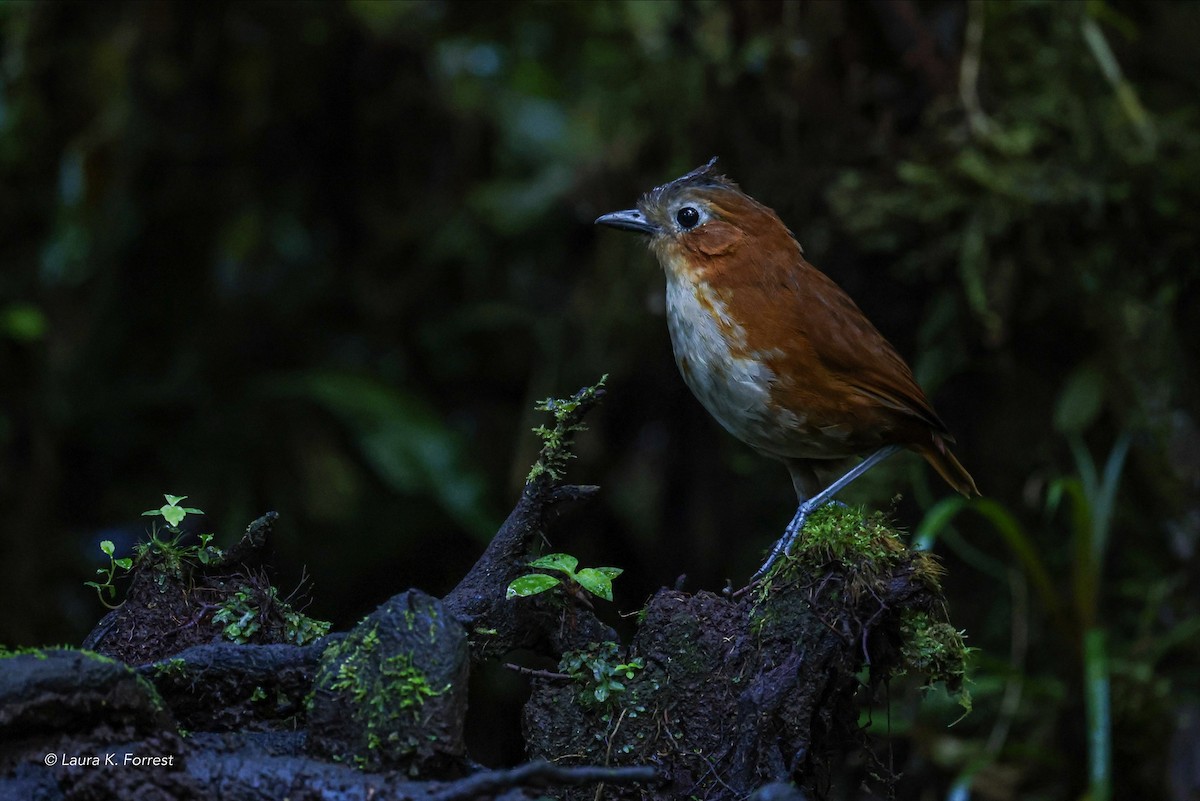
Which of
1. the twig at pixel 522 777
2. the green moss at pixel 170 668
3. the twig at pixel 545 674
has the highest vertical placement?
the green moss at pixel 170 668

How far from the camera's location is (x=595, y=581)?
1738mm

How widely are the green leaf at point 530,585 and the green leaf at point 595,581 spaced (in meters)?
0.04

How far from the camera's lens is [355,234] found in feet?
15.9

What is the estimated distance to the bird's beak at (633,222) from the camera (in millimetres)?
2385

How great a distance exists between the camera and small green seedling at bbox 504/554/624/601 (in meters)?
1.70

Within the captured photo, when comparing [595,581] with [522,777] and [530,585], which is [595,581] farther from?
[522,777]

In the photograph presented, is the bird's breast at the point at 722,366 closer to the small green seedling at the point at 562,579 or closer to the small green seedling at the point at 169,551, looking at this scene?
the small green seedling at the point at 562,579

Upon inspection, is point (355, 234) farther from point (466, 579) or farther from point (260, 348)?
point (466, 579)

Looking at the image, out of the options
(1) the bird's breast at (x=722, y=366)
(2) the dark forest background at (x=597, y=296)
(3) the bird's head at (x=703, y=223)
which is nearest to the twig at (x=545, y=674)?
(1) the bird's breast at (x=722, y=366)

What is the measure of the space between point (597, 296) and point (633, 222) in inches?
77.6

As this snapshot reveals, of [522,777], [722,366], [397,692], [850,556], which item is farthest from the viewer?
[722,366]

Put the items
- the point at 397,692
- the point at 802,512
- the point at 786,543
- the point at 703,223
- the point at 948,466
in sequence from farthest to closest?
the point at 948,466 < the point at 703,223 < the point at 802,512 < the point at 786,543 < the point at 397,692

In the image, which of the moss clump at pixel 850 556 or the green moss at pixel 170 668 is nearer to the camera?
the green moss at pixel 170 668

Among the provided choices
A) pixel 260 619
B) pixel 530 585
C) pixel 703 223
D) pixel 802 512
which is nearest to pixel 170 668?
pixel 260 619
